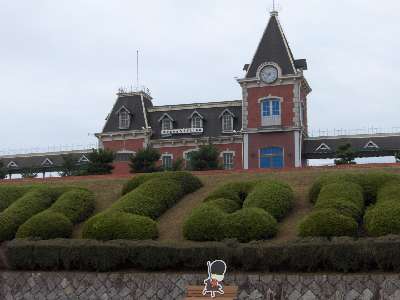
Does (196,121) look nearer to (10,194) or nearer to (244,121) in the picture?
(244,121)

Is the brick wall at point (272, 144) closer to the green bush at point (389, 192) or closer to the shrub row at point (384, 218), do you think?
the green bush at point (389, 192)

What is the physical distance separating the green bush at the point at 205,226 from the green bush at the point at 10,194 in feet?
32.3

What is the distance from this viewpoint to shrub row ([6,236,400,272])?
1639cm

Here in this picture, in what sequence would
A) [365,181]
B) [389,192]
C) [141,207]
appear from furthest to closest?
1. [141,207]
2. [365,181]
3. [389,192]

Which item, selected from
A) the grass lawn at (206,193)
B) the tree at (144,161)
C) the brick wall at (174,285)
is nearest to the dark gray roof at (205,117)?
the tree at (144,161)

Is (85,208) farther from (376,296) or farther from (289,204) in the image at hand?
(376,296)

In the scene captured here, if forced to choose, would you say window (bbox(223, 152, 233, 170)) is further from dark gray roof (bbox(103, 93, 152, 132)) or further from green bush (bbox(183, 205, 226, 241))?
green bush (bbox(183, 205, 226, 241))

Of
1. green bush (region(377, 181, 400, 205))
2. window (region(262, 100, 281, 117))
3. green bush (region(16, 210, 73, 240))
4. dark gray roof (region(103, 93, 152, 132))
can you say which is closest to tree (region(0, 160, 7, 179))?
dark gray roof (region(103, 93, 152, 132))

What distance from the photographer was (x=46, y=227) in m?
21.4

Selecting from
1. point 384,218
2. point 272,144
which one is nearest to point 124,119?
point 272,144

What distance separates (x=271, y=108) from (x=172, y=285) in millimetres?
28822

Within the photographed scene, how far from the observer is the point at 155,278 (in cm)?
1805

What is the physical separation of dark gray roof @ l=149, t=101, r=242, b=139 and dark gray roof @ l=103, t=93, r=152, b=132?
1.04m

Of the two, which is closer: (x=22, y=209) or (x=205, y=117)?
(x=22, y=209)
